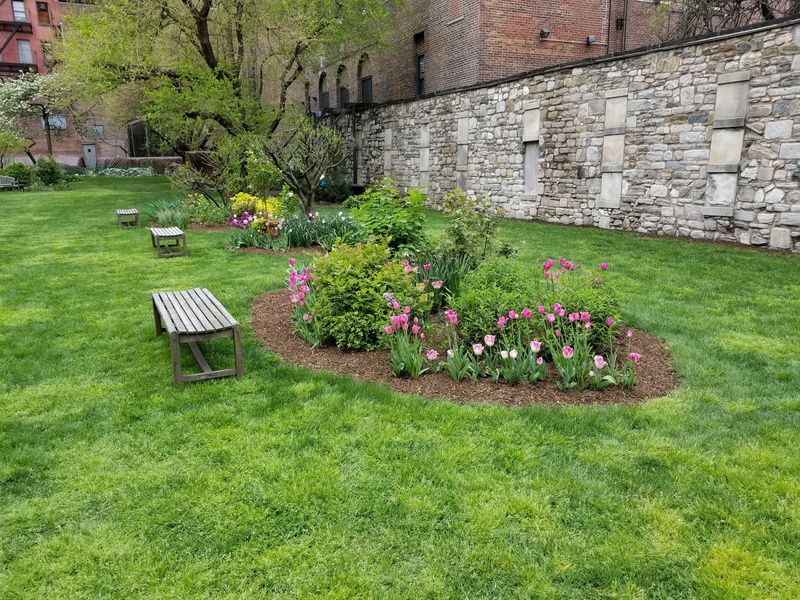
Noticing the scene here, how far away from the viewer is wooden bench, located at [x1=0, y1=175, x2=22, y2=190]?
2429cm

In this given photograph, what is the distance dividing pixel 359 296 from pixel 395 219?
72.9 inches

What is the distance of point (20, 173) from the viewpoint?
2512cm

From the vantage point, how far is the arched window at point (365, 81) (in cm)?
2527

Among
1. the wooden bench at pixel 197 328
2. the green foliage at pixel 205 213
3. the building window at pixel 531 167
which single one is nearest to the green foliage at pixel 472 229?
the wooden bench at pixel 197 328

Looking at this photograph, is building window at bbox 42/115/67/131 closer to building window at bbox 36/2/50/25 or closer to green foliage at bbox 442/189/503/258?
building window at bbox 36/2/50/25

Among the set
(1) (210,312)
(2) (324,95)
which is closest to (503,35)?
(2) (324,95)

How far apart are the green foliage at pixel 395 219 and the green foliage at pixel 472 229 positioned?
43 cm

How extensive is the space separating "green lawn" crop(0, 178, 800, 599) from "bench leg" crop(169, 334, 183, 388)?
0.51 ft

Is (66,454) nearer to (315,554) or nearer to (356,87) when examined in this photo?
(315,554)

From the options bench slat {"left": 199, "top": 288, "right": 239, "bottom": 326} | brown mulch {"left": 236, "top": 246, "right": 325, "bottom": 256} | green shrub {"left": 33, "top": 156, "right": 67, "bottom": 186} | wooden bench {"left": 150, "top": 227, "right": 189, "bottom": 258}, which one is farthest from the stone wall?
green shrub {"left": 33, "top": 156, "right": 67, "bottom": 186}

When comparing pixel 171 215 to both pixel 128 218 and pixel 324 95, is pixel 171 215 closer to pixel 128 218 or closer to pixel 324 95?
pixel 128 218

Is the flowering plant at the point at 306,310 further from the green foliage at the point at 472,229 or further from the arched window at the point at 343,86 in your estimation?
the arched window at the point at 343,86

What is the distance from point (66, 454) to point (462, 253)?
4086 millimetres

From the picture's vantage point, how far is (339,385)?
4.39 m
